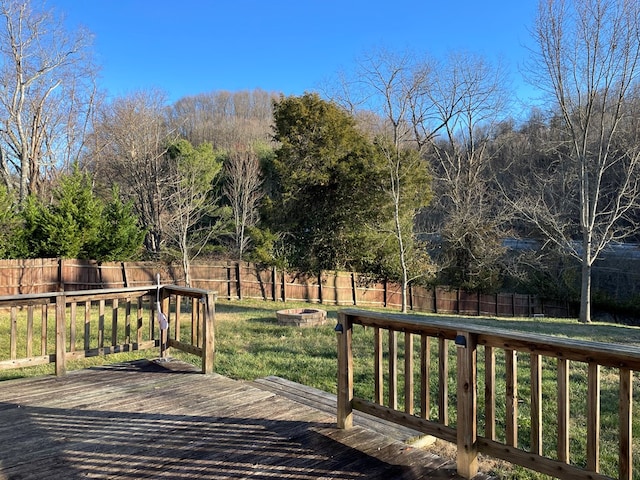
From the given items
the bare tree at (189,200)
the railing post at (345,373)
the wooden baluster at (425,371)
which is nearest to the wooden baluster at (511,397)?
the wooden baluster at (425,371)

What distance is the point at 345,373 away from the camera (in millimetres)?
3488

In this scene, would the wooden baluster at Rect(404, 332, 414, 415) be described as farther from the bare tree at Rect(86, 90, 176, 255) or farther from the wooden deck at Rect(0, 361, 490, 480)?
the bare tree at Rect(86, 90, 176, 255)

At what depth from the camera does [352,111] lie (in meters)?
19.5

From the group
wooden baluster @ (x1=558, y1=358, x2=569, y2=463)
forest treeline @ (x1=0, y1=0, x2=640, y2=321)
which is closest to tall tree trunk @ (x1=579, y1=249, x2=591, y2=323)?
forest treeline @ (x1=0, y1=0, x2=640, y2=321)

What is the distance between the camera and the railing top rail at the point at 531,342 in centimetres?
220

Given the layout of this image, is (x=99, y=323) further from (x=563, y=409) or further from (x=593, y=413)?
(x=593, y=413)

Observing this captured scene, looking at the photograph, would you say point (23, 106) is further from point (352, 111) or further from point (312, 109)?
point (352, 111)

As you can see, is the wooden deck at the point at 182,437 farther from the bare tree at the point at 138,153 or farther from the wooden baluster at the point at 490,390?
the bare tree at the point at 138,153

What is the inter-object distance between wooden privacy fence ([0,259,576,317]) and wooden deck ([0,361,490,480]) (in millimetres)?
7625

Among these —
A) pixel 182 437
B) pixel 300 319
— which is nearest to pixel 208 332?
pixel 182 437

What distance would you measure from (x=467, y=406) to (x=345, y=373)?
1011 millimetres

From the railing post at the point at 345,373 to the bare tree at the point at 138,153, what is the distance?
47.6 ft

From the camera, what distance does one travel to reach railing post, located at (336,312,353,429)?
3465 millimetres

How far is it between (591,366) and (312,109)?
17277 millimetres
